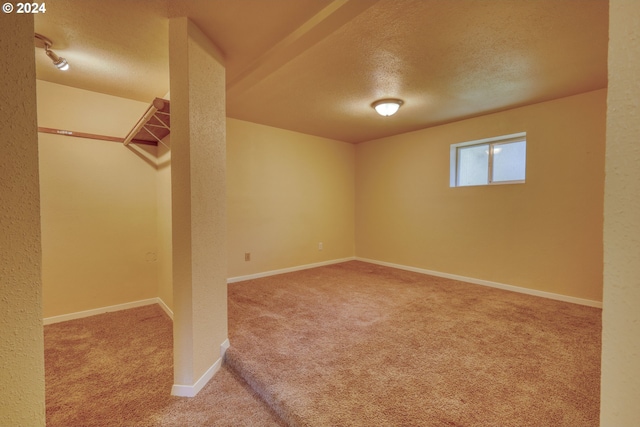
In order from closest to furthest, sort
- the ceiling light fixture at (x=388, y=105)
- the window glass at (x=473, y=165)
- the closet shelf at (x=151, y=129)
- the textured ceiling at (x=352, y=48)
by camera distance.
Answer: the textured ceiling at (x=352, y=48), the closet shelf at (x=151, y=129), the ceiling light fixture at (x=388, y=105), the window glass at (x=473, y=165)

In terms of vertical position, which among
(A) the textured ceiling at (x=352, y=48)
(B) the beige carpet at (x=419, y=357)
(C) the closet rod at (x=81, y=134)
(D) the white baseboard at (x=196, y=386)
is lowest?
(D) the white baseboard at (x=196, y=386)

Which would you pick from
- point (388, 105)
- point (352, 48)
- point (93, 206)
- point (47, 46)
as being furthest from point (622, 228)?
point (93, 206)

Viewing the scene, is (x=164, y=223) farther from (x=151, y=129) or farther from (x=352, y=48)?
(x=352, y=48)

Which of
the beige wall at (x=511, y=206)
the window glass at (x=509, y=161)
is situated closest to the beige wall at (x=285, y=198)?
the beige wall at (x=511, y=206)

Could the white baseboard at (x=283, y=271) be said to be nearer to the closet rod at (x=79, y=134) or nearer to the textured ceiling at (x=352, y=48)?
the closet rod at (x=79, y=134)

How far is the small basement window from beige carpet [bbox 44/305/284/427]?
3.64m

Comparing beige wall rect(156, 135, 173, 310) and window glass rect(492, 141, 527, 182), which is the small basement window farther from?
beige wall rect(156, 135, 173, 310)

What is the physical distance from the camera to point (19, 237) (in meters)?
0.61

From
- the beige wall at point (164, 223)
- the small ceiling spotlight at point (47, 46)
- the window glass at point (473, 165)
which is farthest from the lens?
the window glass at point (473, 165)

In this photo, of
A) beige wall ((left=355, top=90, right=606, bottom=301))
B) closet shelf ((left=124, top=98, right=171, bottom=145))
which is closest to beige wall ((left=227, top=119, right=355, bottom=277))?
beige wall ((left=355, top=90, right=606, bottom=301))

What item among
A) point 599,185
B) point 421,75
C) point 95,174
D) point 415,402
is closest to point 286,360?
point 415,402

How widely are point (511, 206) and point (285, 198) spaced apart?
3052mm

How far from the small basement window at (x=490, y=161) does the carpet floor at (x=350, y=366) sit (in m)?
1.57

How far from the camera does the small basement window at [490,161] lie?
3.26m
